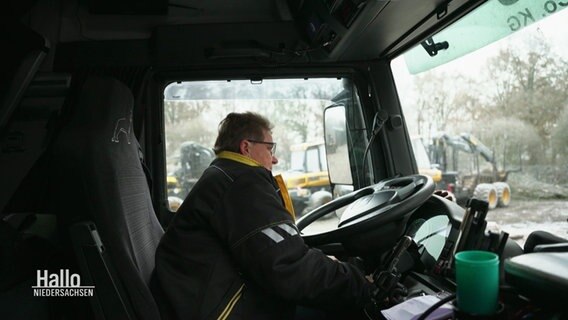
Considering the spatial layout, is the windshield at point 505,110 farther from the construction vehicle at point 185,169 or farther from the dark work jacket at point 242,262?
the construction vehicle at point 185,169

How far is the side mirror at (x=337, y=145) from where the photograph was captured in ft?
8.03

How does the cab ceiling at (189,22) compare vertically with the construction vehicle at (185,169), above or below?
above

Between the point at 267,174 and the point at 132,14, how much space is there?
142cm

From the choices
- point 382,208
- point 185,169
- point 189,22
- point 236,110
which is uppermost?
point 189,22

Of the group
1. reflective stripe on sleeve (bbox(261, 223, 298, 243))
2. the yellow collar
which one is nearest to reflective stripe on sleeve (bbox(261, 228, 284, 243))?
reflective stripe on sleeve (bbox(261, 223, 298, 243))

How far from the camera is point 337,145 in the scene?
249cm

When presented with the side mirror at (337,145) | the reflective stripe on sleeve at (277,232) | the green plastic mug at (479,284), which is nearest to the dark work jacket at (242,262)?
the reflective stripe on sleeve at (277,232)

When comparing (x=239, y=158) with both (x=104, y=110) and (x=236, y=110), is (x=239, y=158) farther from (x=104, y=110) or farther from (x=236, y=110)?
(x=236, y=110)

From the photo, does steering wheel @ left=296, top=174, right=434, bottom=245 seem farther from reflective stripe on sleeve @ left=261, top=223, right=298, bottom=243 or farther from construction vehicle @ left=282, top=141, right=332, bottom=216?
construction vehicle @ left=282, top=141, right=332, bottom=216

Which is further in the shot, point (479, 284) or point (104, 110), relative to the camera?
point (104, 110)

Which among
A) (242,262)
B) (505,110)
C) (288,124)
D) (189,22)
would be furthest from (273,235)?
(189,22)

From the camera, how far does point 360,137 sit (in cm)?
243

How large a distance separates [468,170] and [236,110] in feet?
3.91

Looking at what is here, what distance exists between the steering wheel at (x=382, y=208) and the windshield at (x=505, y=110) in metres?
0.26
